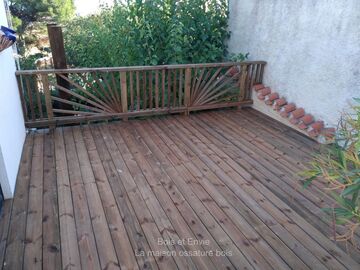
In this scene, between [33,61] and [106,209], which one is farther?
[33,61]

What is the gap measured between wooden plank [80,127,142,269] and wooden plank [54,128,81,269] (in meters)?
0.23

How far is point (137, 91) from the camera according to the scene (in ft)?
12.7

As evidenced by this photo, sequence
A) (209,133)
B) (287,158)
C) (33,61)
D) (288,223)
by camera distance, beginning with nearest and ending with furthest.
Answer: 1. (288,223)
2. (287,158)
3. (209,133)
4. (33,61)

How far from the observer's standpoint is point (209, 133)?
3.59m

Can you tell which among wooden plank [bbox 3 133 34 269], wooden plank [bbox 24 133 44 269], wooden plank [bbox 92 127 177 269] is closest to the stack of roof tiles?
wooden plank [bbox 92 127 177 269]

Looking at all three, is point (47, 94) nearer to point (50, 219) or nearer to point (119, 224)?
point (50, 219)

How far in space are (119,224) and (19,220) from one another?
70 cm

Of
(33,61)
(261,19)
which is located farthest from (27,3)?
(261,19)

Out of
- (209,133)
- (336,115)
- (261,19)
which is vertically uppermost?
(261,19)

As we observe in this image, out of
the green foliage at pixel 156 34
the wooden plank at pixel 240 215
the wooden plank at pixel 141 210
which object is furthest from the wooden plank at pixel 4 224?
the green foliage at pixel 156 34

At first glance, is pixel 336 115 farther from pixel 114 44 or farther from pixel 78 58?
pixel 78 58

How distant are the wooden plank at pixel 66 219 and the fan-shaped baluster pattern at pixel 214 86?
2010 mm

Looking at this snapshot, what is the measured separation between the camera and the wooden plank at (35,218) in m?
1.71

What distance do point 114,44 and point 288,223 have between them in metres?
3.38
